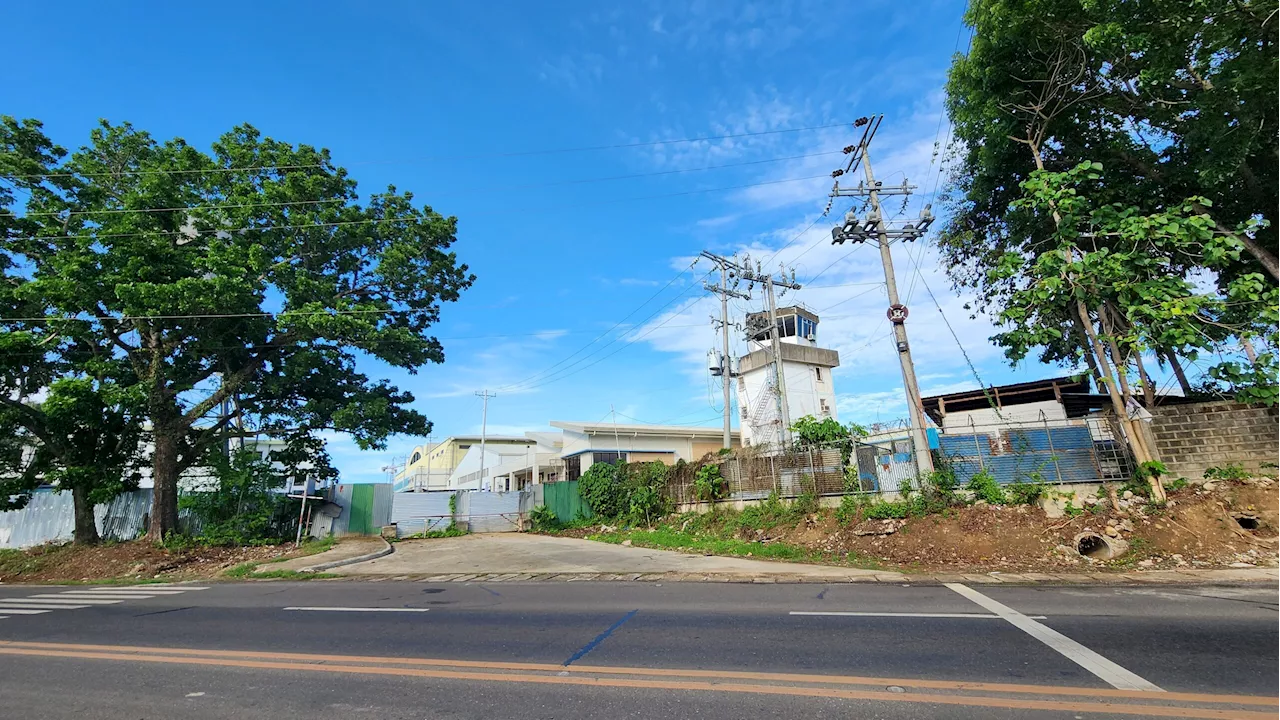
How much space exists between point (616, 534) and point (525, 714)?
17812 millimetres

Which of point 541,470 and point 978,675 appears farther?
point 541,470

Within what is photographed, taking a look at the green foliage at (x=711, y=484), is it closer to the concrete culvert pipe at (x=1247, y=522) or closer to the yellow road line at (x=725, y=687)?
the concrete culvert pipe at (x=1247, y=522)

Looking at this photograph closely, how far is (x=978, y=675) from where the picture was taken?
459 centimetres

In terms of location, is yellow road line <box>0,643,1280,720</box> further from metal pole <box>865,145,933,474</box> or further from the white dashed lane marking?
metal pole <box>865,145,933,474</box>

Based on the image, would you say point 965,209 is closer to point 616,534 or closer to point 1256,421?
point 1256,421

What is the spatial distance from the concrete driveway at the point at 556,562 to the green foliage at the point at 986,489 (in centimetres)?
426

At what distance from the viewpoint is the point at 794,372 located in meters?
36.4


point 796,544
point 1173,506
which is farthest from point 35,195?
point 1173,506

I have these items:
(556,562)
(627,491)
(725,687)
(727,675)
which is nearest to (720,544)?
(556,562)

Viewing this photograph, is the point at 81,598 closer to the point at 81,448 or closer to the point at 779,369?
the point at 81,448

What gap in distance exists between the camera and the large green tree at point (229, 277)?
17.2 meters

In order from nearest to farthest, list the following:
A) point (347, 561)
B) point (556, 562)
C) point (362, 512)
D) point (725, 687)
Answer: point (725, 687)
point (556, 562)
point (347, 561)
point (362, 512)

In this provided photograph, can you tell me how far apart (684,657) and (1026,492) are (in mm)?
11746

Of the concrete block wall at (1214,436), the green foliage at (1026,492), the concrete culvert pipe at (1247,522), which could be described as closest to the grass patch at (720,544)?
the green foliage at (1026,492)
